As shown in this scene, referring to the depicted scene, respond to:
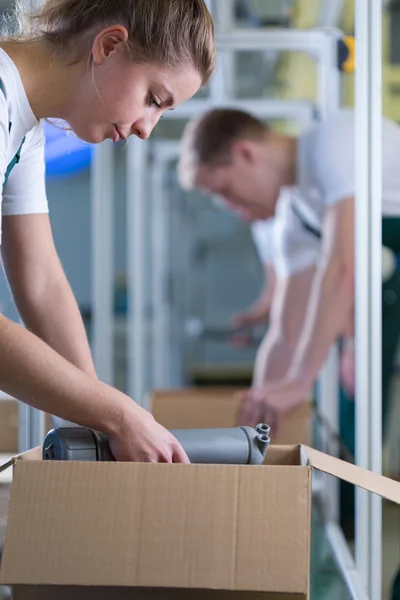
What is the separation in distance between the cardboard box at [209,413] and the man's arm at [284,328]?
2.08 feet

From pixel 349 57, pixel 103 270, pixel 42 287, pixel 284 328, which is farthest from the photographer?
pixel 103 270

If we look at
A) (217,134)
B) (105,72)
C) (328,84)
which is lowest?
(217,134)

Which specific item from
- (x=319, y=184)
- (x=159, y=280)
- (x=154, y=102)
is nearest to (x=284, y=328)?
(x=319, y=184)

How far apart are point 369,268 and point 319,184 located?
0.86 m

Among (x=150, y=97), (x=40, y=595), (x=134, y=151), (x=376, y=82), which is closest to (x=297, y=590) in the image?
(x=40, y=595)

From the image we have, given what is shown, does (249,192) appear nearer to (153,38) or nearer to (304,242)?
(304,242)

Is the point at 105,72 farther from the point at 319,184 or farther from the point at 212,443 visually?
the point at 319,184

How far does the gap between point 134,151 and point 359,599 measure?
7.96ft

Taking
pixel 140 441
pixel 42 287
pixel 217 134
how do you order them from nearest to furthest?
1. pixel 140 441
2. pixel 42 287
3. pixel 217 134

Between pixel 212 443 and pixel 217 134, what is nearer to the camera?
pixel 212 443

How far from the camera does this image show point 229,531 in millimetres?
905

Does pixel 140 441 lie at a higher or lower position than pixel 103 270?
higher

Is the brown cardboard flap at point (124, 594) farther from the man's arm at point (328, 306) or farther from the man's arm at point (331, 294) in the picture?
the man's arm at point (331, 294)

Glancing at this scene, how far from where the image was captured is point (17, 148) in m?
1.22
